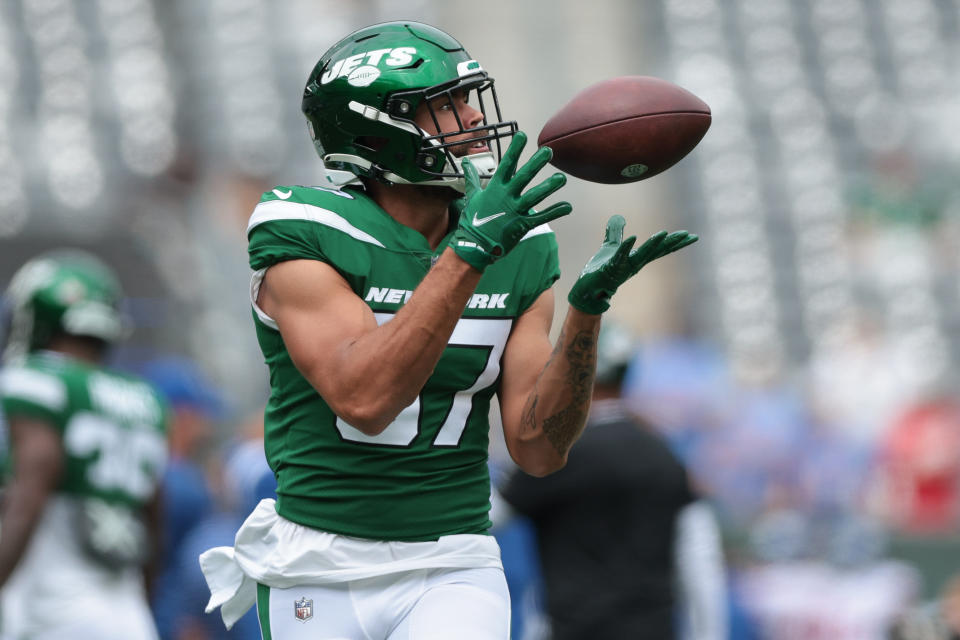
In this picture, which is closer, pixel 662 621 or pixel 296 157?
pixel 662 621

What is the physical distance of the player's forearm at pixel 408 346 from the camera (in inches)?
90.7

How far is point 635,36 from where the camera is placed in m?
14.3

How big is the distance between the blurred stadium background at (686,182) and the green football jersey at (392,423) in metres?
6.59

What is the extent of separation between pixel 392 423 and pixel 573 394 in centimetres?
35

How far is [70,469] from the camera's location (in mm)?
4254

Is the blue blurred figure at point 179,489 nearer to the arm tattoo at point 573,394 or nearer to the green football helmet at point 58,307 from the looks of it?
the green football helmet at point 58,307

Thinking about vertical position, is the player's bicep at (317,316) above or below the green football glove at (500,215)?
below

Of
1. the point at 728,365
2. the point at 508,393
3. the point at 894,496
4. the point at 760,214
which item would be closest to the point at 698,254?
the point at 760,214

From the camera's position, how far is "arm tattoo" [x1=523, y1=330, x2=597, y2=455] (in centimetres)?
255

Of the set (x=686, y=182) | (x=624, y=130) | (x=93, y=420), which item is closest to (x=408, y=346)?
(x=624, y=130)

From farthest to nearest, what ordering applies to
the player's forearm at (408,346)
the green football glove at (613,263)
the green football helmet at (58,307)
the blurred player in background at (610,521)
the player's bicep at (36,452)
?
the blurred player in background at (610,521) < the green football helmet at (58,307) < the player's bicep at (36,452) < the green football glove at (613,263) < the player's forearm at (408,346)

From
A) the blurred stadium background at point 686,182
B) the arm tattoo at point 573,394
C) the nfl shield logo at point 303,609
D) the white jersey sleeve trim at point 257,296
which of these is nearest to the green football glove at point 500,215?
the arm tattoo at point 573,394

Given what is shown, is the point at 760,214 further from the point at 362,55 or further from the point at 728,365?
the point at 362,55

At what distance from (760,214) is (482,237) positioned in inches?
501
